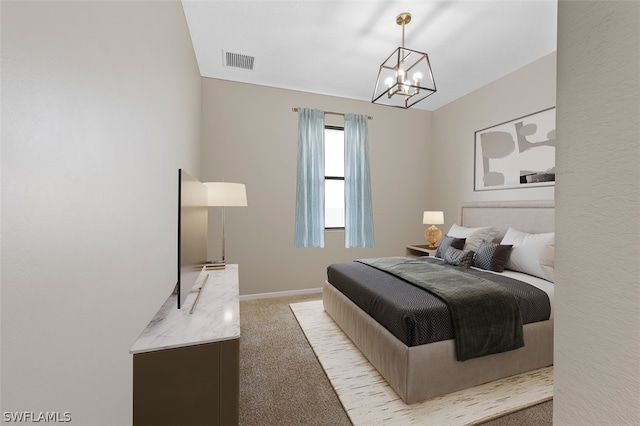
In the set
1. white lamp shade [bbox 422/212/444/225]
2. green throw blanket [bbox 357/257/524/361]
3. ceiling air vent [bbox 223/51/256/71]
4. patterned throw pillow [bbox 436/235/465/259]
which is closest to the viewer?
green throw blanket [bbox 357/257/524/361]

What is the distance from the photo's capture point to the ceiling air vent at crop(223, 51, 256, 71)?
10.1 feet

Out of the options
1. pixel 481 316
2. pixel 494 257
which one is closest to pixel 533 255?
pixel 494 257

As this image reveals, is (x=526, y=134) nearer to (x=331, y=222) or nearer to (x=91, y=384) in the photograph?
(x=331, y=222)

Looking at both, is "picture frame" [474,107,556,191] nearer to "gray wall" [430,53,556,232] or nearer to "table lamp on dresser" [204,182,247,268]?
"gray wall" [430,53,556,232]

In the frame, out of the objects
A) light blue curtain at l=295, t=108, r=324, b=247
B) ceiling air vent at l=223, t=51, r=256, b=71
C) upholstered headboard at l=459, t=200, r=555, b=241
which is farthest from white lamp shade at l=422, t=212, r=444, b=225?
ceiling air vent at l=223, t=51, r=256, b=71

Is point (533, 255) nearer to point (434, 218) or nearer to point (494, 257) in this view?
point (494, 257)

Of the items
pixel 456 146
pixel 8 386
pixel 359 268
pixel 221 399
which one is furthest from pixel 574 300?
pixel 456 146

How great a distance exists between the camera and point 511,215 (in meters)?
3.24

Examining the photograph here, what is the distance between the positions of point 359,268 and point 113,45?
8.20ft

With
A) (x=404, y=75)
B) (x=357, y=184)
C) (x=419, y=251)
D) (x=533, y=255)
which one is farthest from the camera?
(x=357, y=184)

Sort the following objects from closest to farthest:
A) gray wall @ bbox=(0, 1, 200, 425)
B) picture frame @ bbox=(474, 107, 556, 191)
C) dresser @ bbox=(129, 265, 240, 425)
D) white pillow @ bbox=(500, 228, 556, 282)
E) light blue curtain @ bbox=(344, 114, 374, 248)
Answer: gray wall @ bbox=(0, 1, 200, 425) < dresser @ bbox=(129, 265, 240, 425) < white pillow @ bbox=(500, 228, 556, 282) < picture frame @ bbox=(474, 107, 556, 191) < light blue curtain @ bbox=(344, 114, 374, 248)

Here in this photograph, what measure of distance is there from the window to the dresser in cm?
309

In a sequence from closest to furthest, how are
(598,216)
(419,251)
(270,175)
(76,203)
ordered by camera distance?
(598,216) < (76,203) < (270,175) < (419,251)

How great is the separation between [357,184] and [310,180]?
779 millimetres
